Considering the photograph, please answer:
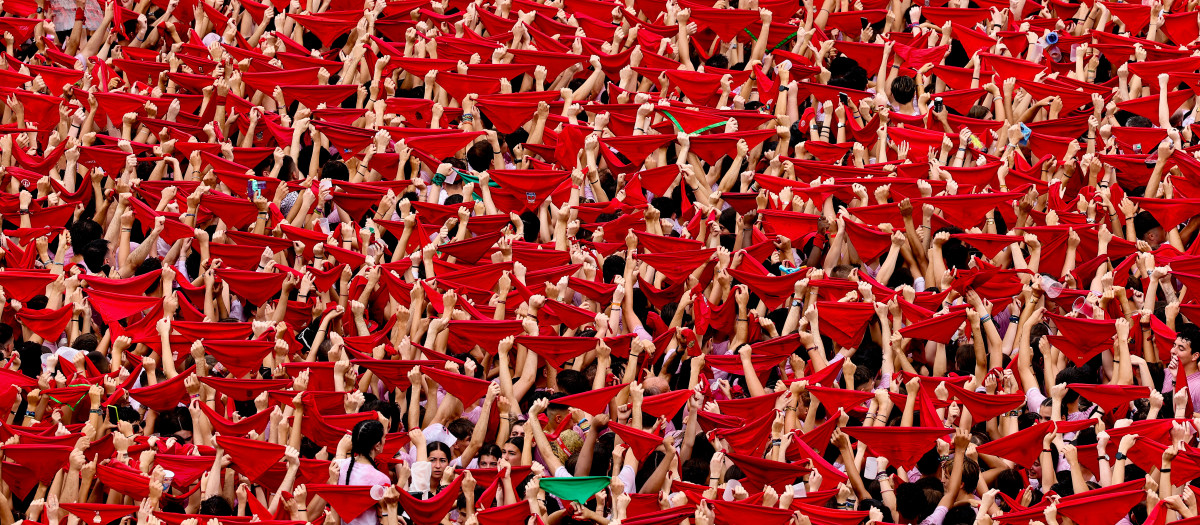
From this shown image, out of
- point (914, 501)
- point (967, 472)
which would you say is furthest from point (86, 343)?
point (967, 472)

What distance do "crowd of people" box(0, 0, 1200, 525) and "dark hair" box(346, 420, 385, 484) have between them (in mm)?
21

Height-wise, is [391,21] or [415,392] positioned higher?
[391,21]

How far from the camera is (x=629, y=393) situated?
680 centimetres

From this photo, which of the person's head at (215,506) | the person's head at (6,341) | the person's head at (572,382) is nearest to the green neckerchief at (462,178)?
the person's head at (572,382)

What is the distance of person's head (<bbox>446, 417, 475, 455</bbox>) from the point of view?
6801mm

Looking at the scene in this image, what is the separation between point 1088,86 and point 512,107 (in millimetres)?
3075

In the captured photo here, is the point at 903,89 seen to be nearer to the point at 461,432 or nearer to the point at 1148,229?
the point at 1148,229

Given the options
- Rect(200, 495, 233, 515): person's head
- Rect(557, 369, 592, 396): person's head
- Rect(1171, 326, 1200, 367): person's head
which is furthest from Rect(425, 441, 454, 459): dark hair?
Rect(1171, 326, 1200, 367): person's head

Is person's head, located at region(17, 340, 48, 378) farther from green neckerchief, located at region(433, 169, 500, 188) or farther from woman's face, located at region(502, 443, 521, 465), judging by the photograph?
woman's face, located at region(502, 443, 521, 465)

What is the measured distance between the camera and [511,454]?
6.60 m

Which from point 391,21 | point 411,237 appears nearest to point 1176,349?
point 411,237

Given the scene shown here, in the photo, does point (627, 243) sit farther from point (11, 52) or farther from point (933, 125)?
point (11, 52)

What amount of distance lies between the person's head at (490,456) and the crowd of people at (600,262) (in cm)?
2

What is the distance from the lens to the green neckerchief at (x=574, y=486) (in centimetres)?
630
